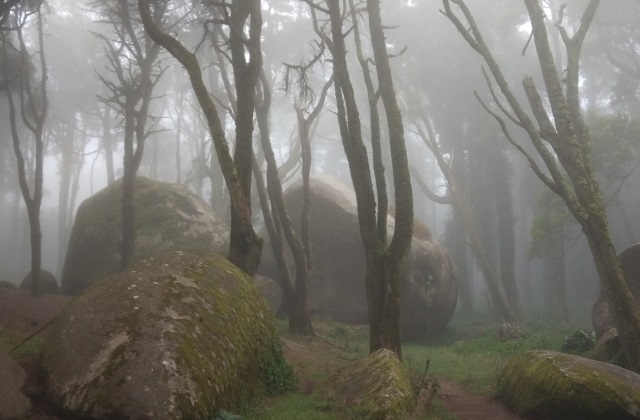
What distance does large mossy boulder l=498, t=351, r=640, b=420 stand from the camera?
5805 millimetres

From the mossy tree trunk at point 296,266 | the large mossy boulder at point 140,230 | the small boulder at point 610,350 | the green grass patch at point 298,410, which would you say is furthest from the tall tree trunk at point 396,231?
the large mossy boulder at point 140,230

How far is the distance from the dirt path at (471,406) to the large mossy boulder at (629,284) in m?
4.93

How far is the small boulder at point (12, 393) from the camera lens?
412cm

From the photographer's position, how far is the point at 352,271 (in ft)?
56.0

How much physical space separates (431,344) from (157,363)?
12.6 metres

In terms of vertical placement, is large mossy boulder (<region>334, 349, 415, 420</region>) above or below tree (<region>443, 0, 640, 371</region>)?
below

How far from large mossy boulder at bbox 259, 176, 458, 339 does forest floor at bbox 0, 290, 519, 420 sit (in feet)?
17.7

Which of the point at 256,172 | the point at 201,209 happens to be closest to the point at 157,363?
the point at 256,172

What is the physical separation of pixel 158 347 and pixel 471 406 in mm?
5260

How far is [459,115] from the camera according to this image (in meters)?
28.9

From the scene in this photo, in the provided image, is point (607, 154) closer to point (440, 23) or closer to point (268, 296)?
point (440, 23)

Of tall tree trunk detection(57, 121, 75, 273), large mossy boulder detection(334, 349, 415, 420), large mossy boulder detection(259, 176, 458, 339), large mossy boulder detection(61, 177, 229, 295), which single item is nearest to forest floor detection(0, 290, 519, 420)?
large mossy boulder detection(334, 349, 415, 420)

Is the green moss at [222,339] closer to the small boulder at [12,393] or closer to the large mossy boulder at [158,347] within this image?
the large mossy boulder at [158,347]

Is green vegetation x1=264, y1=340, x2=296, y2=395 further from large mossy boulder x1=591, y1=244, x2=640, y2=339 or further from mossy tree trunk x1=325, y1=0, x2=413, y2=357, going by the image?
large mossy boulder x1=591, y1=244, x2=640, y2=339
